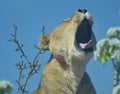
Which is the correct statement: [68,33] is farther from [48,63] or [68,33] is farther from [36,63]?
[36,63]

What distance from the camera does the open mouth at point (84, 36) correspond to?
6.12 m

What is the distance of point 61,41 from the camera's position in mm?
6312

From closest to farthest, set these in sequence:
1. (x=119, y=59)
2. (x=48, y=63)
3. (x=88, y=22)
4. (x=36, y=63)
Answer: (x=119, y=59)
(x=88, y=22)
(x=48, y=63)
(x=36, y=63)

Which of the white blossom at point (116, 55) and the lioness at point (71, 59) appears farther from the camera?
the lioness at point (71, 59)

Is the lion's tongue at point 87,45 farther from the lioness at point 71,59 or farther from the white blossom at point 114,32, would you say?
the white blossom at point 114,32

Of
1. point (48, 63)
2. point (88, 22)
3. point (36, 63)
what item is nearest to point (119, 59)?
point (88, 22)

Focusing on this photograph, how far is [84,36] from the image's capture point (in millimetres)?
6258

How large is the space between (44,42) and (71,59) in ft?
2.50

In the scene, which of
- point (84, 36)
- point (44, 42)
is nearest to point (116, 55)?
point (84, 36)

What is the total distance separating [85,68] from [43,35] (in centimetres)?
108

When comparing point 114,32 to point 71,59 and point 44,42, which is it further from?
point 44,42

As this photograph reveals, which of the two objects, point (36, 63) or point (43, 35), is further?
point (36, 63)

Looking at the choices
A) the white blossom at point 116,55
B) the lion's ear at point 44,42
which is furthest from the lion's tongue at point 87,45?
the white blossom at point 116,55

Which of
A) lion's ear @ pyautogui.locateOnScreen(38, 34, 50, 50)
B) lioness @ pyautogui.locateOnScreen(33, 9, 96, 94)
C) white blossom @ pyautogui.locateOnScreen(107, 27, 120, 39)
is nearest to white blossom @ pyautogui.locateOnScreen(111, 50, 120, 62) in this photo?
white blossom @ pyautogui.locateOnScreen(107, 27, 120, 39)
